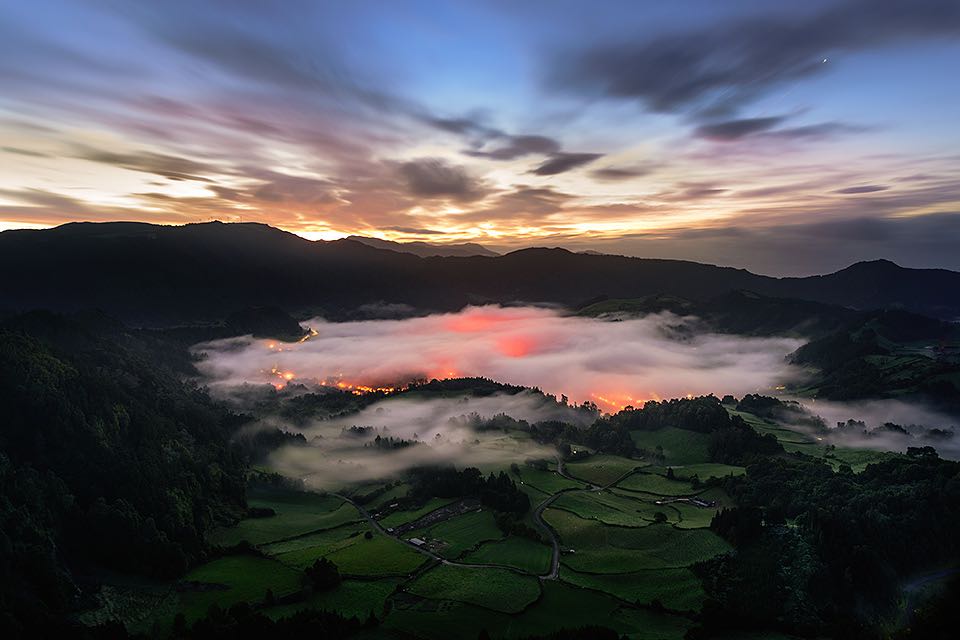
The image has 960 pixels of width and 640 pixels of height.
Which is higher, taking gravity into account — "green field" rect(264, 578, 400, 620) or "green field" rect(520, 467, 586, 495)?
"green field" rect(264, 578, 400, 620)

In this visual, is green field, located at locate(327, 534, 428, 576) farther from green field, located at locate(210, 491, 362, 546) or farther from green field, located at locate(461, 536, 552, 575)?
green field, located at locate(210, 491, 362, 546)

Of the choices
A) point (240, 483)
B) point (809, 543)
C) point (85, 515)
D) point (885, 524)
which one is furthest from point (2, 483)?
point (885, 524)

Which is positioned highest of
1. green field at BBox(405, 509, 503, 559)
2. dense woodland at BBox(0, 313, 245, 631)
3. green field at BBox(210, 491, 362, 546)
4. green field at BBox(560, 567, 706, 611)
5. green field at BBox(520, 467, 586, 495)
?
dense woodland at BBox(0, 313, 245, 631)

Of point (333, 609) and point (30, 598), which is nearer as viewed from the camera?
point (30, 598)

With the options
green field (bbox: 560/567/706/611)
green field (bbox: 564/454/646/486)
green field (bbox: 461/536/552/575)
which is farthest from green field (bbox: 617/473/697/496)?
green field (bbox: 560/567/706/611)

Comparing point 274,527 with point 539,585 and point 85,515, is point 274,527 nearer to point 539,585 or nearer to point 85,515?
point 85,515

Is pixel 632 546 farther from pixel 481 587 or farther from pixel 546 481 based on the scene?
pixel 546 481
